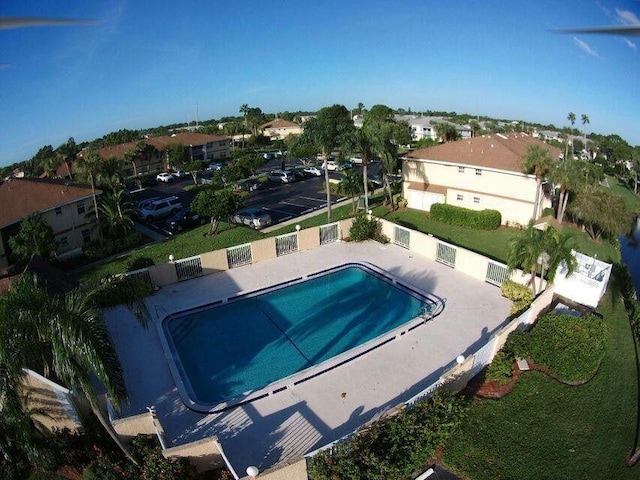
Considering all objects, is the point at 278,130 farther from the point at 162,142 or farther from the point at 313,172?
the point at 313,172

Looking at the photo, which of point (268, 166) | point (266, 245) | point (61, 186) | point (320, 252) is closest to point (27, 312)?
point (266, 245)

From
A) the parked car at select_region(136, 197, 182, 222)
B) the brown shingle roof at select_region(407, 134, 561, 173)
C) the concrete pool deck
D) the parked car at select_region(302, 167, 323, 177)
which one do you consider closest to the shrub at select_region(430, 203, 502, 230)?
the brown shingle roof at select_region(407, 134, 561, 173)

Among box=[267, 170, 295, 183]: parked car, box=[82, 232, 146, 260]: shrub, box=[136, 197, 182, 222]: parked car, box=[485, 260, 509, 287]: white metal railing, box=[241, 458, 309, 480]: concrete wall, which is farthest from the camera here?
box=[267, 170, 295, 183]: parked car

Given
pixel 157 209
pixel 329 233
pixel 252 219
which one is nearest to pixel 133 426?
pixel 329 233

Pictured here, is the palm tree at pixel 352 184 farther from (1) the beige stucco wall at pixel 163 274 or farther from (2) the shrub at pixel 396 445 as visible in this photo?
(2) the shrub at pixel 396 445

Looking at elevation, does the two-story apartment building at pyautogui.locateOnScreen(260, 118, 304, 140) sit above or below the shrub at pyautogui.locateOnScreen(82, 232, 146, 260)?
above

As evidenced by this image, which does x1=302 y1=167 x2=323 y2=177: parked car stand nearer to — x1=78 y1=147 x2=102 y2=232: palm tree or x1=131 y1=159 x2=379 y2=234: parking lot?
x1=131 y1=159 x2=379 y2=234: parking lot

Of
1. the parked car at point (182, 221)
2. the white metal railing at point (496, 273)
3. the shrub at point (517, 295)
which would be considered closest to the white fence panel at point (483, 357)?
the shrub at point (517, 295)
